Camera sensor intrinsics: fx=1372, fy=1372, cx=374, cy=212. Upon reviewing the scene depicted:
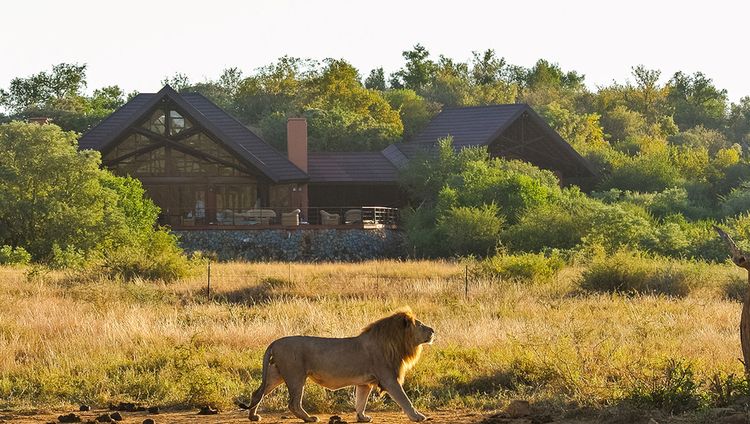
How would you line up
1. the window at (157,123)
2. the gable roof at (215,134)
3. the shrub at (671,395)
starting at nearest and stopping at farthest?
the shrub at (671,395), the gable roof at (215,134), the window at (157,123)

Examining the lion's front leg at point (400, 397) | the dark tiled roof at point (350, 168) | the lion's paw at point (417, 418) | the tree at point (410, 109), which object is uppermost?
the tree at point (410, 109)

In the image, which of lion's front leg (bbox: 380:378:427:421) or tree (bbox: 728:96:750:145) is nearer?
lion's front leg (bbox: 380:378:427:421)

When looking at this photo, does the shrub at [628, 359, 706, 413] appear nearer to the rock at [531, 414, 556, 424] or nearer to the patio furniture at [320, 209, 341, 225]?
the rock at [531, 414, 556, 424]

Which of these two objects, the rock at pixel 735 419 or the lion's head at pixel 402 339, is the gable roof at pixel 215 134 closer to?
the lion's head at pixel 402 339

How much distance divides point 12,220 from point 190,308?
2033 centimetres

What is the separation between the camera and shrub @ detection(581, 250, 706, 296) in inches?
1287

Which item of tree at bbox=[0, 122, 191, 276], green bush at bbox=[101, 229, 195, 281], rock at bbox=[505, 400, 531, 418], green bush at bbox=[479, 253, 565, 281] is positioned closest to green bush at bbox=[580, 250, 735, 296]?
green bush at bbox=[479, 253, 565, 281]

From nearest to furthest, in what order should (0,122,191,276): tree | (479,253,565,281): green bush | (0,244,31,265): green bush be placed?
(479,253,565,281): green bush, (0,244,31,265): green bush, (0,122,191,276): tree

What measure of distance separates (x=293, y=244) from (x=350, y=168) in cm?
821

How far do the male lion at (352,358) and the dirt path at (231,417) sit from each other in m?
0.61

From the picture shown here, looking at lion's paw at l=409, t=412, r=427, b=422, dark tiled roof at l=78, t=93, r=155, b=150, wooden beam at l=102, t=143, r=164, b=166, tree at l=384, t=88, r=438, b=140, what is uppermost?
tree at l=384, t=88, r=438, b=140

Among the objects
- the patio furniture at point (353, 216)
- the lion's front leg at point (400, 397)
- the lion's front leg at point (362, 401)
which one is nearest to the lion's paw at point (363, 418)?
the lion's front leg at point (362, 401)

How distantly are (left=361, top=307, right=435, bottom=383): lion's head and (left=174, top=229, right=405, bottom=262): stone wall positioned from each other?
37.3m

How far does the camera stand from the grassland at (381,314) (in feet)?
54.7
